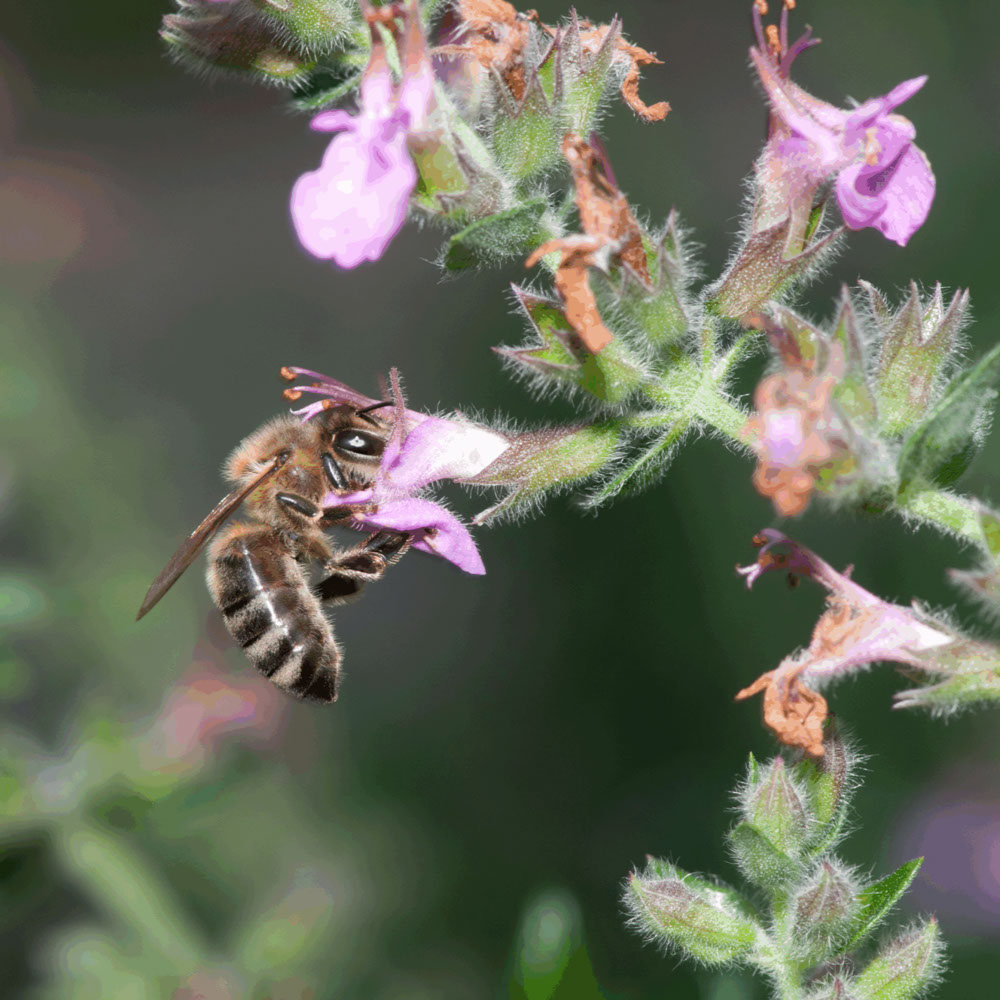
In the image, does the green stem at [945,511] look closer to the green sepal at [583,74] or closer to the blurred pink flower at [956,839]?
the green sepal at [583,74]

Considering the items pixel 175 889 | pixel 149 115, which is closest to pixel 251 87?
pixel 149 115

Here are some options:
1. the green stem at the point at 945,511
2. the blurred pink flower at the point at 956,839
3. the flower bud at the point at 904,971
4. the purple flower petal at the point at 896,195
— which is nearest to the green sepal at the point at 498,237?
the purple flower petal at the point at 896,195

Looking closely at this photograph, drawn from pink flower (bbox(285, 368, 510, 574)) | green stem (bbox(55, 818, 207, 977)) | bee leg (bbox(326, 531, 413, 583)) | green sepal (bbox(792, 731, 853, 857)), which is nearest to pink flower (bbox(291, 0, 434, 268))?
pink flower (bbox(285, 368, 510, 574))

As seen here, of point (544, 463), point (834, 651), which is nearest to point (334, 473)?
point (544, 463)

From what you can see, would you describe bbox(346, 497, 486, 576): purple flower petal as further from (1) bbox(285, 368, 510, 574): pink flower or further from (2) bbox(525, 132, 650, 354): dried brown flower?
(2) bbox(525, 132, 650, 354): dried brown flower

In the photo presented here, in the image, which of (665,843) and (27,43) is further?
(27,43)

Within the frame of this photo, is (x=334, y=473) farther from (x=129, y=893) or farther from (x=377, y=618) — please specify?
(x=377, y=618)

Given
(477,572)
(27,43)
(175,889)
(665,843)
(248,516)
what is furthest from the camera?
(27,43)

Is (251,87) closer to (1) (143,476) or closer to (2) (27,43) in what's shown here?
(2) (27,43)
